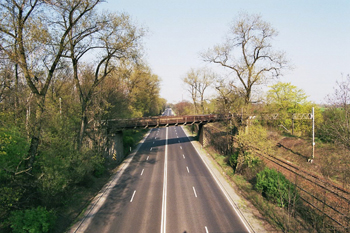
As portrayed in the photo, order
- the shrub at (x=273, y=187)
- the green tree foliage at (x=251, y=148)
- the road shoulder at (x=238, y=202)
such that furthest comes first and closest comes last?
the green tree foliage at (x=251, y=148)
the shrub at (x=273, y=187)
the road shoulder at (x=238, y=202)

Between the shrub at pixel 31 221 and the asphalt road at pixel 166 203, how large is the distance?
2.64m

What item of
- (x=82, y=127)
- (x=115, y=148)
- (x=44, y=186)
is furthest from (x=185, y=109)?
(x=44, y=186)

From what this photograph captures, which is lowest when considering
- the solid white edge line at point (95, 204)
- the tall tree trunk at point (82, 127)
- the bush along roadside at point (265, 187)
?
the solid white edge line at point (95, 204)

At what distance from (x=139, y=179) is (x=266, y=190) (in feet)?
42.0

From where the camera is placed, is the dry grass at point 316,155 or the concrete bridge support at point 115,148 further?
the concrete bridge support at point 115,148

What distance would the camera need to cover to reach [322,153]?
72.3 feet

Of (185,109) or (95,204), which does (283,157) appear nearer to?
(95,204)

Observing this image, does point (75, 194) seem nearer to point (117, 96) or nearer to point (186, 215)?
point (186, 215)

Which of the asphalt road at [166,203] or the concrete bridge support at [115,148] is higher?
the concrete bridge support at [115,148]

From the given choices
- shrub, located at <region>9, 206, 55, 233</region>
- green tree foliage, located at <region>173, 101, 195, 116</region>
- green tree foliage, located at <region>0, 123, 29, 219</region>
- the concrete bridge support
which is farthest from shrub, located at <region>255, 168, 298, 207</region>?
green tree foliage, located at <region>173, 101, 195, 116</region>

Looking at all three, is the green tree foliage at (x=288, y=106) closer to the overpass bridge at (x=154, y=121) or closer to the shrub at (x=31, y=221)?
the overpass bridge at (x=154, y=121)

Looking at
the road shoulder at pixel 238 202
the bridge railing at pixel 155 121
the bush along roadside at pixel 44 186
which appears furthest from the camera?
the bridge railing at pixel 155 121

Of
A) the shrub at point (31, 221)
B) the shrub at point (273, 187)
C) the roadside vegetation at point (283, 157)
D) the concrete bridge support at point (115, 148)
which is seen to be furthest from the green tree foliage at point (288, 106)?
the shrub at point (31, 221)

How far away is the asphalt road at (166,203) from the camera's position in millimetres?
13469
